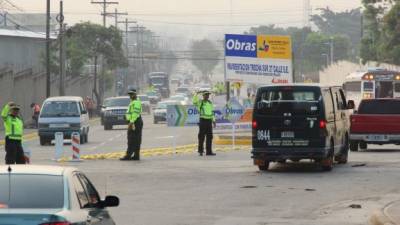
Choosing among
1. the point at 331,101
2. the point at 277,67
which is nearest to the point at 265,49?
the point at 277,67

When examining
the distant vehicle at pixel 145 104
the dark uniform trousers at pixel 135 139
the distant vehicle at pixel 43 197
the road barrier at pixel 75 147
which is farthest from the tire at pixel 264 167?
the distant vehicle at pixel 145 104

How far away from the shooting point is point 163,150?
3634cm

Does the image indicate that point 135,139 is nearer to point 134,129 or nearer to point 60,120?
point 134,129

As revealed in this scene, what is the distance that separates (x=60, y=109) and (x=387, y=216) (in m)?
29.0

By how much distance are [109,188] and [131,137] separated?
26.1ft

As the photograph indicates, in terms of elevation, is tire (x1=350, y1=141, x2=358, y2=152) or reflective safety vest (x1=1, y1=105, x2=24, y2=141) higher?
reflective safety vest (x1=1, y1=105, x2=24, y2=141)

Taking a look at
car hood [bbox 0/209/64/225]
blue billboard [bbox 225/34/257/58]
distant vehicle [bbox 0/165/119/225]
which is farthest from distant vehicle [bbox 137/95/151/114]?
car hood [bbox 0/209/64/225]

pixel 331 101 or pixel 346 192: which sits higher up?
pixel 331 101

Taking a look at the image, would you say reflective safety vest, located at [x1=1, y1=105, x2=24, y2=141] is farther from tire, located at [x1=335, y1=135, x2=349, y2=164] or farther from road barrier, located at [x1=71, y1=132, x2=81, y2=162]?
tire, located at [x1=335, y1=135, x2=349, y2=164]

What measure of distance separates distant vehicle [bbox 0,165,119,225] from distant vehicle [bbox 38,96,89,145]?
108ft

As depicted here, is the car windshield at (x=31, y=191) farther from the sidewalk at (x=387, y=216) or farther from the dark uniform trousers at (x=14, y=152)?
the dark uniform trousers at (x=14, y=152)

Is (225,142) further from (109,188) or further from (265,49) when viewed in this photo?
(109,188)

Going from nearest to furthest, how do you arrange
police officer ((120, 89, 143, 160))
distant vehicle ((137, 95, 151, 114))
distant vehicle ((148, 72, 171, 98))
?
1. police officer ((120, 89, 143, 160))
2. distant vehicle ((137, 95, 151, 114))
3. distant vehicle ((148, 72, 171, 98))

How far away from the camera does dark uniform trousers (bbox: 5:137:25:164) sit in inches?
990
